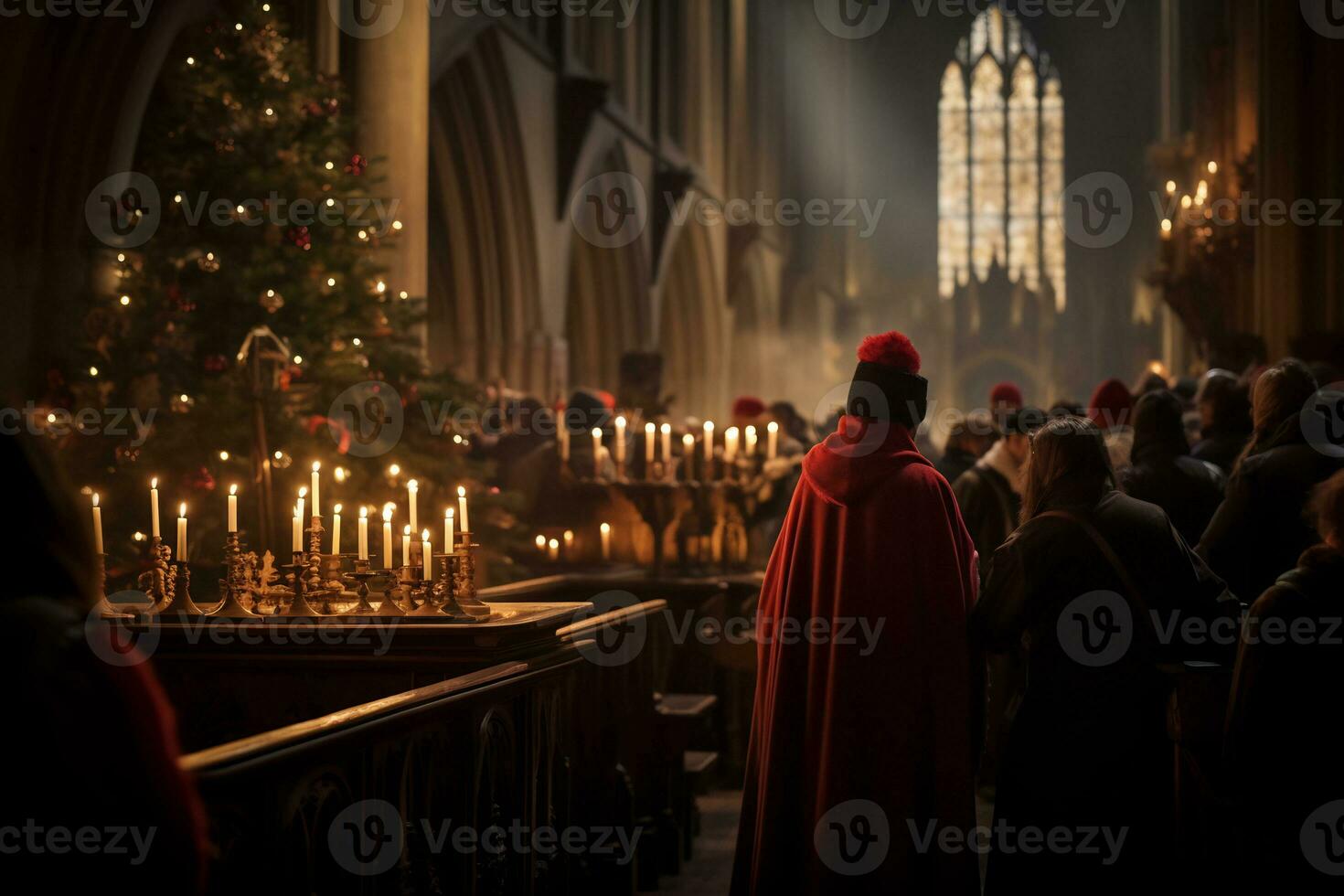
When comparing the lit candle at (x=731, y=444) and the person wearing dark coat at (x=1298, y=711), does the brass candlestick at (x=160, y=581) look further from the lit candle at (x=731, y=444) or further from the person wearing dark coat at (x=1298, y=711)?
the lit candle at (x=731, y=444)

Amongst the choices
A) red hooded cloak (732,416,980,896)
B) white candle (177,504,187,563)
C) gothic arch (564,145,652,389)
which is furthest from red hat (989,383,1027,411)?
gothic arch (564,145,652,389)

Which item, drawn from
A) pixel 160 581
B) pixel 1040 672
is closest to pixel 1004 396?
pixel 1040 672

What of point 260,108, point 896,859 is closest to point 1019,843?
point 896,859

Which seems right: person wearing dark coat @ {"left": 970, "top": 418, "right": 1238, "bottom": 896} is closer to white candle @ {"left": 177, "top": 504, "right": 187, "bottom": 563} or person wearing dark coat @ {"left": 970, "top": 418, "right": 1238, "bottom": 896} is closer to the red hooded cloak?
the red hooded cloak

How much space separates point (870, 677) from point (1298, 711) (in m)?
0.98

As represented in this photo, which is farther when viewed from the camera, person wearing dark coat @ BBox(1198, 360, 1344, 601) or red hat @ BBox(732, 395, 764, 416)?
red hat @ BBox(732, 395, 764, 416)

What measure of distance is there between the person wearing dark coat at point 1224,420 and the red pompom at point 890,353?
224 centimetres

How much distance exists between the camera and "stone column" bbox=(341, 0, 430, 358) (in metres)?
8.61

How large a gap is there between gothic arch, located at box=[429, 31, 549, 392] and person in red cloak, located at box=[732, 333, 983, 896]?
986cm

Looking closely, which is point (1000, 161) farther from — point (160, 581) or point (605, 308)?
point (160, 581)

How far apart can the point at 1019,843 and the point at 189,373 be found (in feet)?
14.1

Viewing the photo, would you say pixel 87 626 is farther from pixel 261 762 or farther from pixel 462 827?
pixel 462 827

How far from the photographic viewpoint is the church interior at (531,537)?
2.99 metres

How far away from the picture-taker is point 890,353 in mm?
3791
